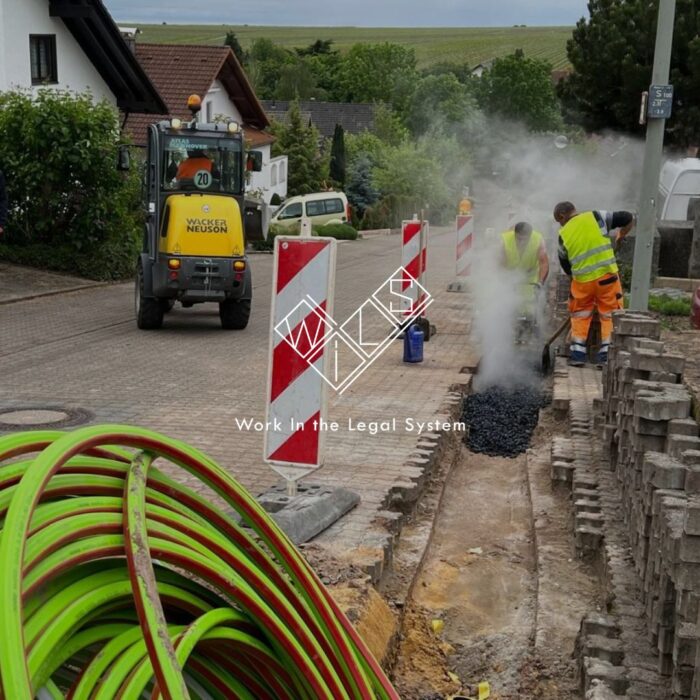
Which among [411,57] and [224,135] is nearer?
[224,135]

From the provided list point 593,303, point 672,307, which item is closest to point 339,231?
point 672,307

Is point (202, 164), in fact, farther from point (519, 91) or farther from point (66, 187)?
point (519, 91)

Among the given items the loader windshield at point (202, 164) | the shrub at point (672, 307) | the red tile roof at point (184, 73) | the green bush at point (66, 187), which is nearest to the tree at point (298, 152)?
the red tile roof at point (184, 73)

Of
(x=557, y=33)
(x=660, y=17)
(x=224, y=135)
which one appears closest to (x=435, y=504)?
(x=660, y=17)

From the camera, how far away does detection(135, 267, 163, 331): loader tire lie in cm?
1396

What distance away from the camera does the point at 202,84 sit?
1465 inches

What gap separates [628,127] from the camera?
2970 cm

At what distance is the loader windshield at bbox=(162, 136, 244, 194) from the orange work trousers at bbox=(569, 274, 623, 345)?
17.0 feet

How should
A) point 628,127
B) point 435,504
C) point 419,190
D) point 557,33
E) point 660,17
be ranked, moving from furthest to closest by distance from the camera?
point 557,33 → point 419,190 → point 628,127 → point 660,17 → point 435,504

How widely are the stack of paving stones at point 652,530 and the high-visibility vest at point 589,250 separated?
3894 mm

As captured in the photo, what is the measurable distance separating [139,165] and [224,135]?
8.29 meters

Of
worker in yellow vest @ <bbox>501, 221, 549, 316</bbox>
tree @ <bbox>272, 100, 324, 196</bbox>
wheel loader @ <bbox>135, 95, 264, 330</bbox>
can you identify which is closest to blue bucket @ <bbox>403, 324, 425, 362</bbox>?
worker in yellow vest @ <bbox>501, 221, 549, 316</bbox>

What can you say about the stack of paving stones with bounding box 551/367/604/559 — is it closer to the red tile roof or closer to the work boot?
the work boot

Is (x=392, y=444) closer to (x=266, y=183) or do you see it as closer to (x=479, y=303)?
(x=479, y=303)
